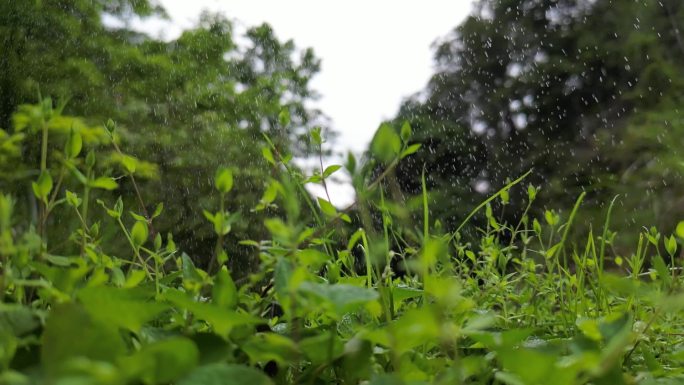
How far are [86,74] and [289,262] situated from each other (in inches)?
275

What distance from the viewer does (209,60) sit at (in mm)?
8469

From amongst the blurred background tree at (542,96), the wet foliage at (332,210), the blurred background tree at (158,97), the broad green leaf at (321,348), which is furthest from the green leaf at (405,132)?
the blurred background tree at (542,96)

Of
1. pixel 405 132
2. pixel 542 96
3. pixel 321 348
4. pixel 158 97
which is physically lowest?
pixel 321 348

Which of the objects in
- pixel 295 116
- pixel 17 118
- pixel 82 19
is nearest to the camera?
pixel 17 118

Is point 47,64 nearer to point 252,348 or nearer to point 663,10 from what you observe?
point 252,348

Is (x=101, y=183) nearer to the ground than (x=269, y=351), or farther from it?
farther from it

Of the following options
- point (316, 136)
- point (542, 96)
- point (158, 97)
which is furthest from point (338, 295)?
point (542, 96)

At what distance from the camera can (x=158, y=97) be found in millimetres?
7617

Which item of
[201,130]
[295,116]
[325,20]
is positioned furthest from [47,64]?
[325,20]

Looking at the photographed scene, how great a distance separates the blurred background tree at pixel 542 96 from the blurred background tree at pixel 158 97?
271 centimetres

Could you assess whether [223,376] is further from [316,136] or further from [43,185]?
[316,136]

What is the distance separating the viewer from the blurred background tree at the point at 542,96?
823cm

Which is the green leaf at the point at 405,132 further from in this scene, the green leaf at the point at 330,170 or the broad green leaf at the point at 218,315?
the broad green leaf at the point at 218,315

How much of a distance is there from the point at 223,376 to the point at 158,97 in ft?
26.0
